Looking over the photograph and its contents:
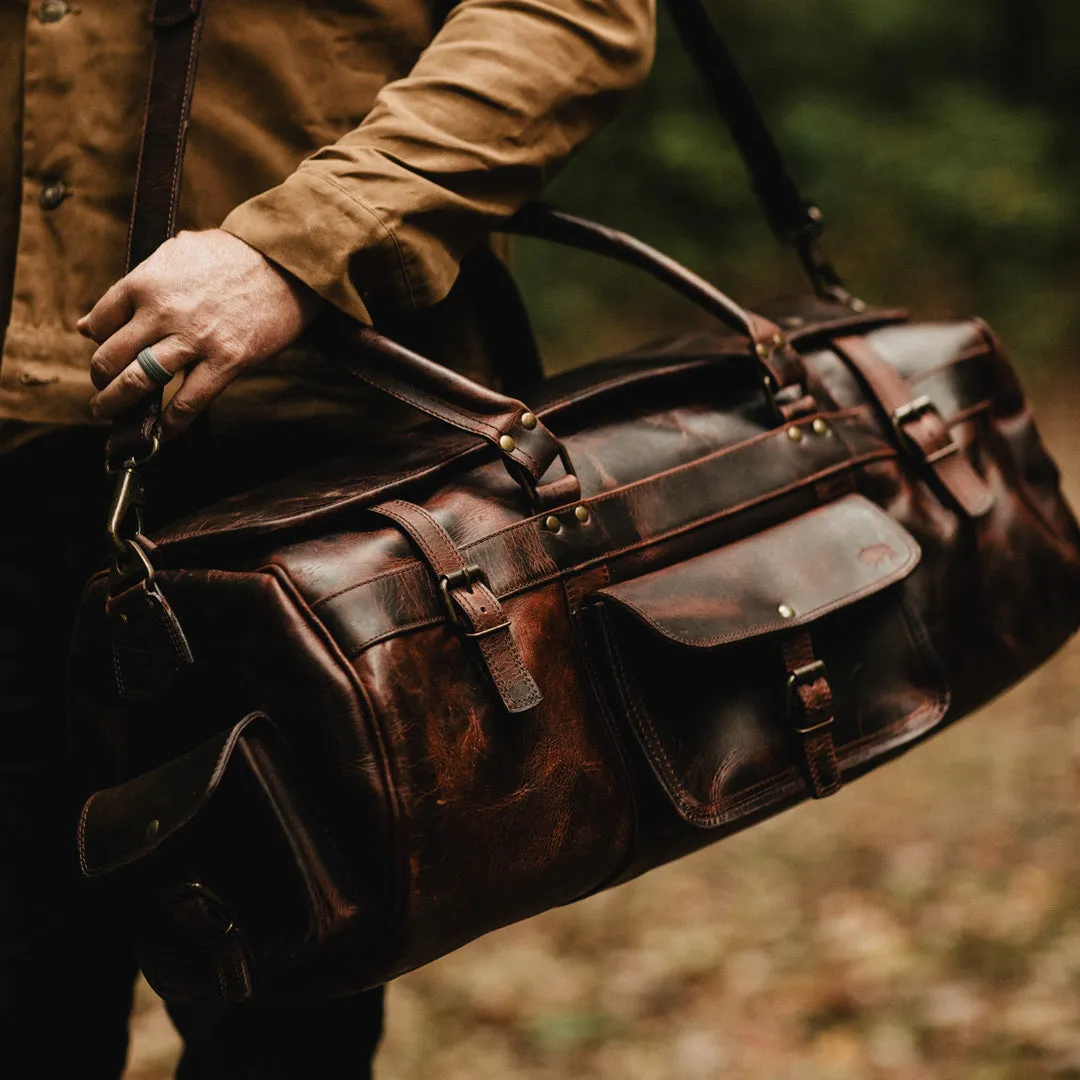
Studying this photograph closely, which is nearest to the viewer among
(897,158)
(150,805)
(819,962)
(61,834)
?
(150,805)

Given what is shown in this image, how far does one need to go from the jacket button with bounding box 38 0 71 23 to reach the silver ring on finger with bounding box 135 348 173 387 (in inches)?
17.1

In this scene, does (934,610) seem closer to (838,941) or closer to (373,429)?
(373,429)

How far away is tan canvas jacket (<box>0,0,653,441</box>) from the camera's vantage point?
1.39 m

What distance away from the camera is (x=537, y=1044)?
9.52 ft

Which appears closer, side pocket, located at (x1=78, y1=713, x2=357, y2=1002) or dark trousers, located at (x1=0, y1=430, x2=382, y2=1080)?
side pocket, located at (x1=78, y1=713, x2=357, y2=1002)

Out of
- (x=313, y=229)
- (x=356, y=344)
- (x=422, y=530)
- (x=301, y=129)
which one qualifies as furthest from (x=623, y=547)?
(x=301, y=129)

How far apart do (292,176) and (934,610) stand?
3.05ft

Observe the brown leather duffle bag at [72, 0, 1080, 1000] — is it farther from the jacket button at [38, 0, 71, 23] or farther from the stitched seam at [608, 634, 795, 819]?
the jacket button at [38, 0, 71, 23]

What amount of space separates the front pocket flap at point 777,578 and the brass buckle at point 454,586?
157mm

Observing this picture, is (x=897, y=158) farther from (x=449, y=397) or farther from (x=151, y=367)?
(x=151, y=367)

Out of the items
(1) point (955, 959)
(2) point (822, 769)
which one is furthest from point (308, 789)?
(1) point (955, 959)

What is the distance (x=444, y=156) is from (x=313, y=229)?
0.53 ft

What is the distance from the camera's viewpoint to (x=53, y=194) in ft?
4.91

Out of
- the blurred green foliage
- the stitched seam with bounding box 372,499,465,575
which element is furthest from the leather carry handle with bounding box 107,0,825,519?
the blurred green foliage
